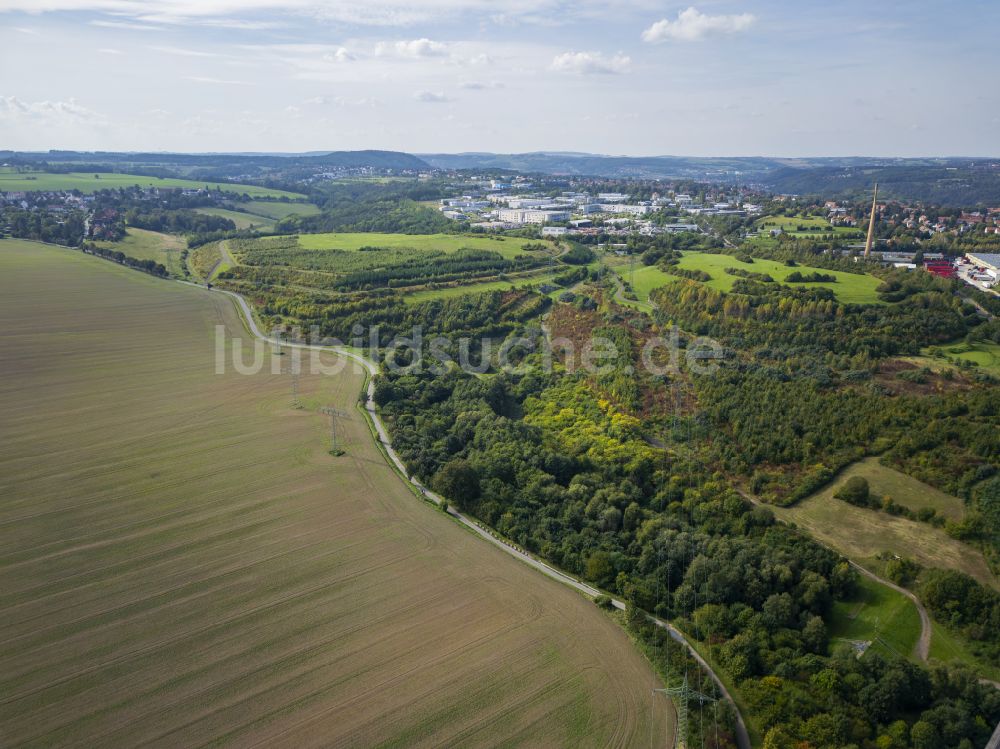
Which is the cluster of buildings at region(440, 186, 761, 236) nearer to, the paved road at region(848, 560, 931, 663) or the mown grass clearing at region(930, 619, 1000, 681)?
the paved road at region(848, 560, 931, 663)

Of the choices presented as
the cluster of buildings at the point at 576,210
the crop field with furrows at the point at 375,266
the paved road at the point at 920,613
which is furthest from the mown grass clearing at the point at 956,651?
the cluster of buildings at the point at 576,210

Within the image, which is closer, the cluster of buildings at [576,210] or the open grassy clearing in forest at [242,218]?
the cluster of buildings at [576,210]

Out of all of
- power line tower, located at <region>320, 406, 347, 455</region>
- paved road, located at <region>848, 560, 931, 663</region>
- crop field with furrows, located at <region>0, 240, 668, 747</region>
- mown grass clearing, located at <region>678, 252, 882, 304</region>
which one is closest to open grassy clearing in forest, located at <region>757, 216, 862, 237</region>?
mown grass clearing, located at <region>678, 252, 882, 304</region>

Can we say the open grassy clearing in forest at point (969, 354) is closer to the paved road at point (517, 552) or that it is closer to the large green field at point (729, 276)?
the large green field at point (729, 276)

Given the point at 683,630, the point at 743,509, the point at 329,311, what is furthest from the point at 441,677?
the point at 329,311

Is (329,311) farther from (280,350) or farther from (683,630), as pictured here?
(683,630)

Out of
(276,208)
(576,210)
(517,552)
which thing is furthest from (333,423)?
(276,208)
